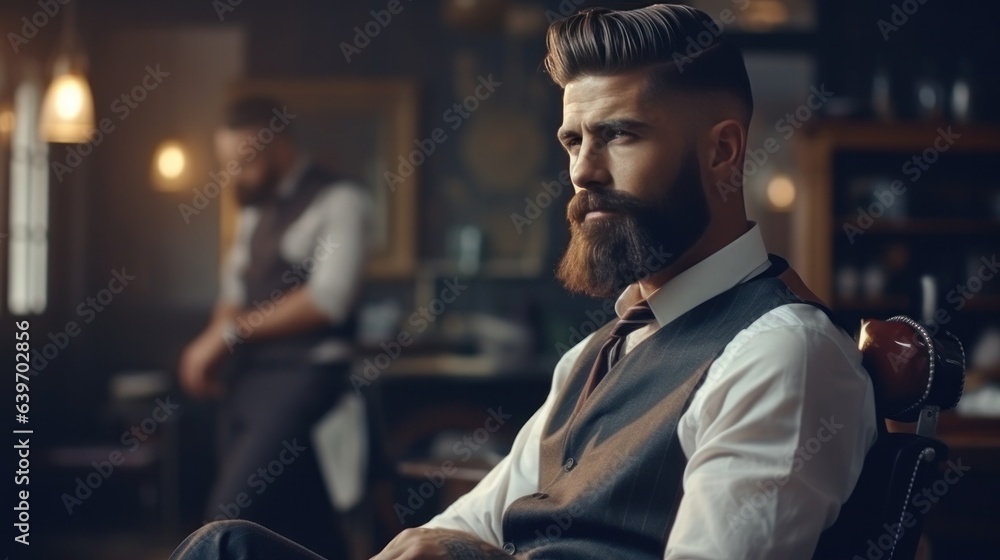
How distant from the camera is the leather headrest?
1316mm

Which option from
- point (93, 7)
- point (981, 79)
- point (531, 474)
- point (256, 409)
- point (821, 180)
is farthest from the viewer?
point (93, 7)

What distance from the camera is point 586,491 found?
135cm

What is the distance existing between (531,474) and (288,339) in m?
2.30

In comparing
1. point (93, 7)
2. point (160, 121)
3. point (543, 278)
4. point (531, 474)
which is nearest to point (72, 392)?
point (160, 121)

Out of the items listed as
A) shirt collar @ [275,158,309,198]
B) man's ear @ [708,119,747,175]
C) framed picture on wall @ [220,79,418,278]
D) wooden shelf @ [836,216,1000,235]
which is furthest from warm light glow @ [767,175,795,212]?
man's ear @ [708,119,747,175]

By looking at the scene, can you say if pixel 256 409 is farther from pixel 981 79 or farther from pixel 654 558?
pixel 981 79

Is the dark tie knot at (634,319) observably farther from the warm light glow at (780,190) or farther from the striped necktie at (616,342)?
the warm light glow at (780,190)

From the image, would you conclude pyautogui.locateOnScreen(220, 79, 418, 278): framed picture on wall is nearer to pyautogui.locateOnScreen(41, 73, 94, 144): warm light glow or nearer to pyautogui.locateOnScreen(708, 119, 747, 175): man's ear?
pyautogui.locateOnScreen(41, 73, 94, 144): warm light glow

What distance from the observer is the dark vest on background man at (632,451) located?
4.27 ft

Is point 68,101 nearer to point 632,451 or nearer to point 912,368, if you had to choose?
point 632,451

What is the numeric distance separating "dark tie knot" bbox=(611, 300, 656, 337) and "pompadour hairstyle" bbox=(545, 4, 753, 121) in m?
0.30

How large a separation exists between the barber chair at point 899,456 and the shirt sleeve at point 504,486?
0.48 metres

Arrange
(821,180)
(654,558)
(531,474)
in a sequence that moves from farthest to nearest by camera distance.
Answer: (821,180), (531,474), (654,558)

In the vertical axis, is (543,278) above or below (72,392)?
above
